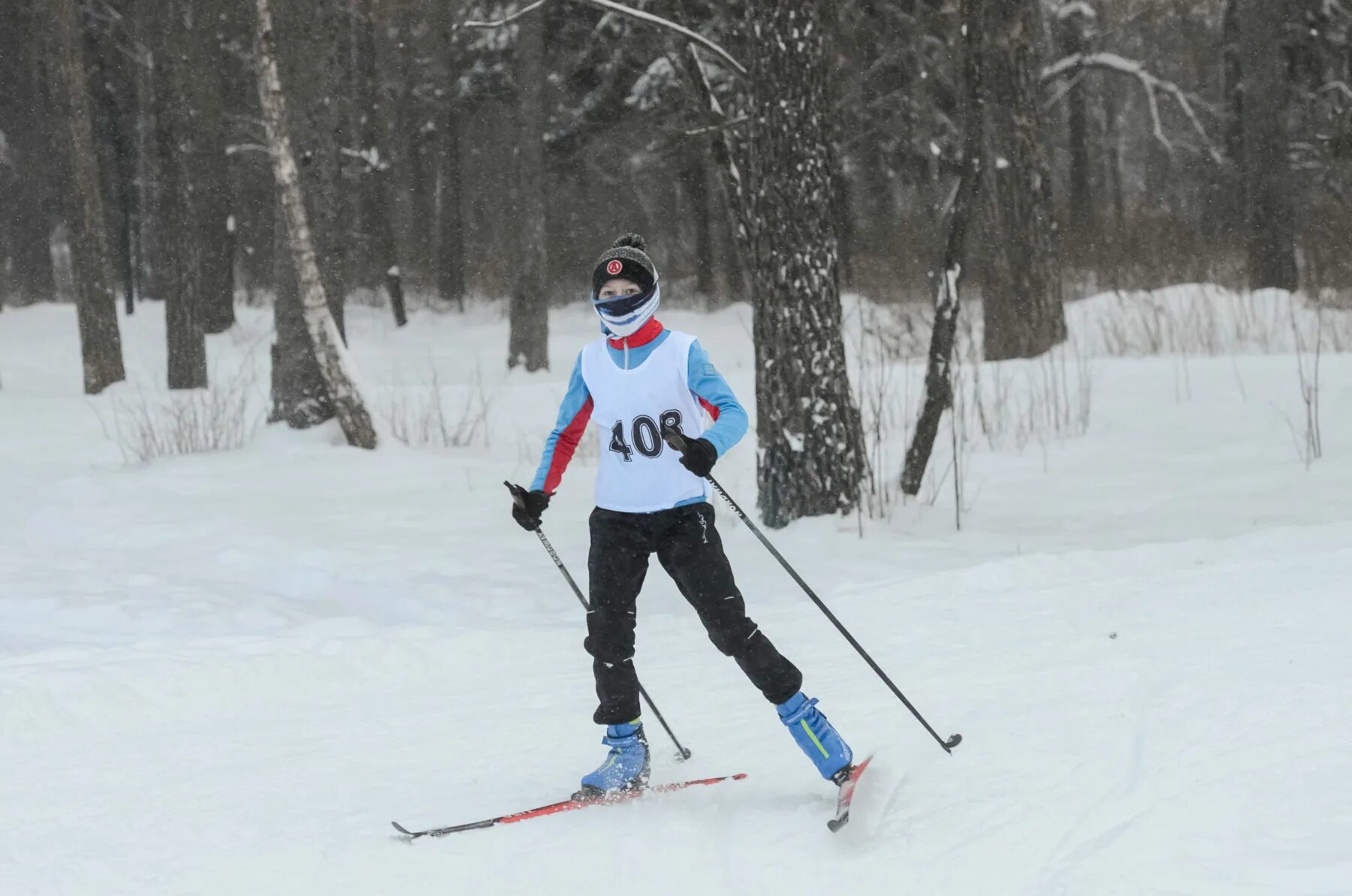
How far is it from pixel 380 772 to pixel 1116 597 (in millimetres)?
3838

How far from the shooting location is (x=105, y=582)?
25.5 ft

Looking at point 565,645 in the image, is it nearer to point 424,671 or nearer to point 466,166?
point 424,671

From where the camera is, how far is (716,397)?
13.8 ft

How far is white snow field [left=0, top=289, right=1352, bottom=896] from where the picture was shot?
3732 millimetres

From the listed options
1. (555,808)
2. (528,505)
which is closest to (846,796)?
(555,808)

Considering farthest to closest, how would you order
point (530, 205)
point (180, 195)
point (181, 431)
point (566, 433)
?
point (530, 205) < point (180, 195) < point (181, 431) < point (566, 433)

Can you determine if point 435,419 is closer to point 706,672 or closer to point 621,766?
point 706,672

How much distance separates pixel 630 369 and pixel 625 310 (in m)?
0.20

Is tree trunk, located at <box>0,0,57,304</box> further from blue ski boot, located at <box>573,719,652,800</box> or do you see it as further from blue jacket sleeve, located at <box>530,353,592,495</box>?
blue ski boot, located at <box>573,719,652,800</box>

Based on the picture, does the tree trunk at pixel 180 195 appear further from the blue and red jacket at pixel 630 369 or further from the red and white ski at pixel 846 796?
the red and white ski at pixel 846 796

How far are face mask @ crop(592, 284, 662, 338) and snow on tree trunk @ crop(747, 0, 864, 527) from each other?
407 centimetres

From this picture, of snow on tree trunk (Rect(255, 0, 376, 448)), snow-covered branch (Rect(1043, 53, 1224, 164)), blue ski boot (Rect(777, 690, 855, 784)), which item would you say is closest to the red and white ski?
blue ski boot (Rect(777, 690, 855, 784))

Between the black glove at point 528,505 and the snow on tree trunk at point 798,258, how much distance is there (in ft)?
13.2

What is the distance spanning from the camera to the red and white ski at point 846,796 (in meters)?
3.78
